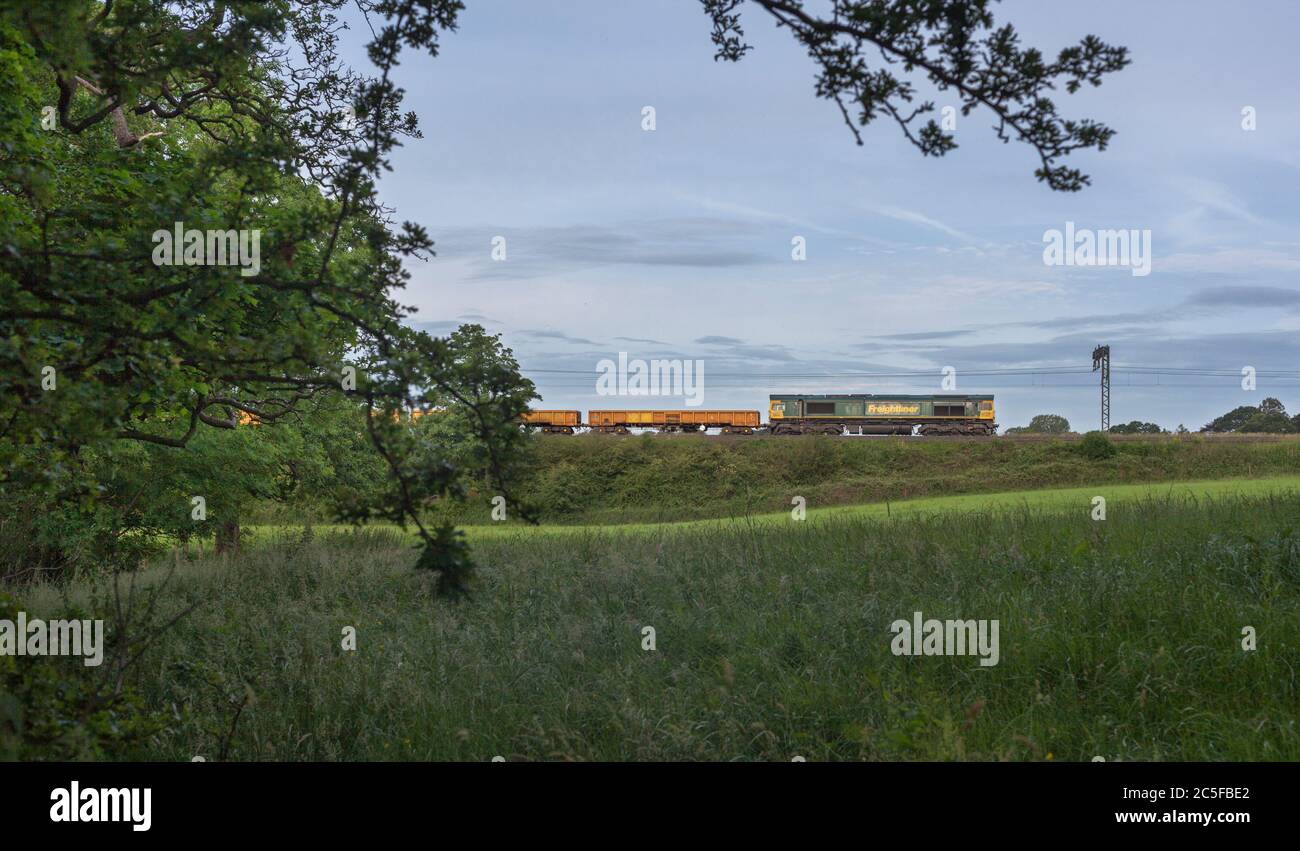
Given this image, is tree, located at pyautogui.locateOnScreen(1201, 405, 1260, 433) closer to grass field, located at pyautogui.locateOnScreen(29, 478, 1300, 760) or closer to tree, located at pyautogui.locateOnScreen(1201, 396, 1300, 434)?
tree, located at pyautogui.locateOnScreen(1201, 396, 1300, 434)

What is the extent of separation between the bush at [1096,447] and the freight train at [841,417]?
1442 centimetres

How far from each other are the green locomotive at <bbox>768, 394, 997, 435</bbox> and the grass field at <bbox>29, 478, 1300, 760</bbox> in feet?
134

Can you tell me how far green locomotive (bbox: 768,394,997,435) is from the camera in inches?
2073

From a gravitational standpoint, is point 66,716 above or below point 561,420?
below

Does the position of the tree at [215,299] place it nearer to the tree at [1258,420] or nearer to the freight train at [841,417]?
the freight train at [841,417]

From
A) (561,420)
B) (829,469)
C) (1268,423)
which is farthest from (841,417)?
(1268,423)

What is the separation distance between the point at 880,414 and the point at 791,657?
47.3 m

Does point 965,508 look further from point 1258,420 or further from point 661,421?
point 1258,420

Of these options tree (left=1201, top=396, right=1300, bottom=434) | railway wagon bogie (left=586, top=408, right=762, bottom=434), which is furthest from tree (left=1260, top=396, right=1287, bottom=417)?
railway wagon bogie (left=586, top=408, right=762, bottom=434)

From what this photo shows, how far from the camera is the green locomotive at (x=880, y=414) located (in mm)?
52656

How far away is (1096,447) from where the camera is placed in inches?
1438

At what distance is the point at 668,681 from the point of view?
782cm

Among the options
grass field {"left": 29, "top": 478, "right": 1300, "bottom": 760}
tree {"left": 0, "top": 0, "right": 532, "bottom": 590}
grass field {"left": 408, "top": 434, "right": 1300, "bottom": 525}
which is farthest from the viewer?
grass field {"left": 408, "top": 434, "right": 1300, "bottom": 525}
